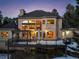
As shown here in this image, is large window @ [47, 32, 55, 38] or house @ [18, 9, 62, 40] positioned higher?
house @ [18, 9, 62, 40]

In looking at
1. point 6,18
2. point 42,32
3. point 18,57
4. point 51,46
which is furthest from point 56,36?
point 6,18

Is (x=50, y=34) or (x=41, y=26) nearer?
(x=50, y=34)

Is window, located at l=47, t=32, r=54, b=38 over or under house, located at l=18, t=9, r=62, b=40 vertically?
under

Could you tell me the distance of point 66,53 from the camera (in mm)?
36281

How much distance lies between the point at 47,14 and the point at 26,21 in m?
4.71

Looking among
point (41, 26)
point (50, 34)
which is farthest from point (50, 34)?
point (41, 26)

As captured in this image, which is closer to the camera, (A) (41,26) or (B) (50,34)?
(B) (50,34)

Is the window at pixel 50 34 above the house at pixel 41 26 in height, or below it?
below

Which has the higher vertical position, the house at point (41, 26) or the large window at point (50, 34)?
the house at point (41, 26)

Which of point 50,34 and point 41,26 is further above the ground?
point 41,26

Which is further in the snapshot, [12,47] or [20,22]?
[20,22]

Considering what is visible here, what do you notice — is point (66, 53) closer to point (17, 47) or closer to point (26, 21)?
point (17, 47)

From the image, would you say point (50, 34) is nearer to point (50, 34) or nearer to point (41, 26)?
point (50, 34)

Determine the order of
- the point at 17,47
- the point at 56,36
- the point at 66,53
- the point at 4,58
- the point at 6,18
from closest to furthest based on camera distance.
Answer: the point at 4,58 → the point at 66,53 → the point at 17,47 → the point at 56,36 → the point at 6,18
